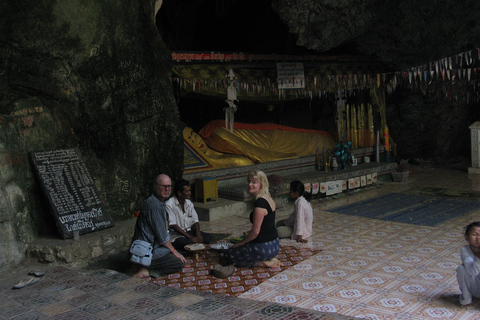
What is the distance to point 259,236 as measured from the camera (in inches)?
204

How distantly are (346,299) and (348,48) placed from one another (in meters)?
9.64

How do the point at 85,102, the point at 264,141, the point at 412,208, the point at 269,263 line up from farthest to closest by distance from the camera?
the point at 264,141
the point at 412,208
the point at 85,102
the point at 269,263

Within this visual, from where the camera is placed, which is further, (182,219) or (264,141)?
(264,141)

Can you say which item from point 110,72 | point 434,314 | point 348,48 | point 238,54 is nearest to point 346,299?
point 434,314

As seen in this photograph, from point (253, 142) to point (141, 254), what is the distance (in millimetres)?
6609

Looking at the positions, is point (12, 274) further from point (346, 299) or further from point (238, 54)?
point (238, 54)

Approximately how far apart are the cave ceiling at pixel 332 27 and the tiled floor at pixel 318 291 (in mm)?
5502

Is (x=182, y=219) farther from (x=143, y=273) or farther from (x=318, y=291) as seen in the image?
(x=318, y=291)

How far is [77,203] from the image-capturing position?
5.76 m

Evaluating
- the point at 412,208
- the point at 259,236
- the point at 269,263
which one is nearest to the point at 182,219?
the point at 259,236

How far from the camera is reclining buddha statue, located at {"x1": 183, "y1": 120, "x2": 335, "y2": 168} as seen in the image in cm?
1016

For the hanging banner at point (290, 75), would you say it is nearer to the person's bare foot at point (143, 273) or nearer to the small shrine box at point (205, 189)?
the small shrine box at point (205, 189)

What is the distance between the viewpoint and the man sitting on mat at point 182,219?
19.4ft

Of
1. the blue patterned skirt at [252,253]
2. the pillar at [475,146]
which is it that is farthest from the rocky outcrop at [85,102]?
the pillar at [475,146]
